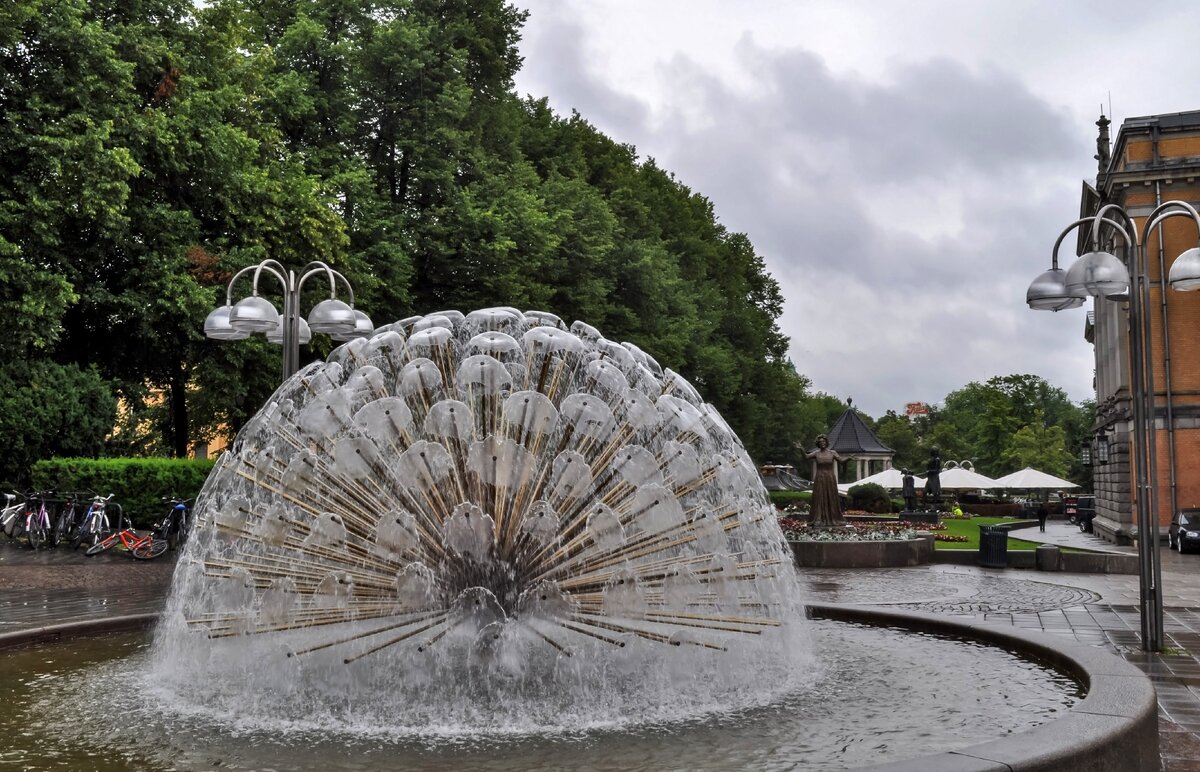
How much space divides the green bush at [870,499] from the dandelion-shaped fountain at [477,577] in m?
38.0

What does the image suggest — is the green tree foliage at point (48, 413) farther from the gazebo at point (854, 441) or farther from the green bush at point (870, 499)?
the gazebo at point (854, 441)

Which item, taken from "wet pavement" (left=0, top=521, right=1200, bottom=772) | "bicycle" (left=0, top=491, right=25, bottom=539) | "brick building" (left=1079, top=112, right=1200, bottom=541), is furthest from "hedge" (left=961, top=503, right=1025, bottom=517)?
"bicycle" (left=0, top=491, right=25, bottom=539)

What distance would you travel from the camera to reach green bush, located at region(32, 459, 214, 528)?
74.0 ft

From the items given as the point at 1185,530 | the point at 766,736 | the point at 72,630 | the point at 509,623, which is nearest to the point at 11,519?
the point at 72,630

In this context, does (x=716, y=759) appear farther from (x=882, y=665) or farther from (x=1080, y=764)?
(x=882, y=665)

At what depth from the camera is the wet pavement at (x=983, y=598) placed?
923 centimetres

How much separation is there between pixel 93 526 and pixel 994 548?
1803cm

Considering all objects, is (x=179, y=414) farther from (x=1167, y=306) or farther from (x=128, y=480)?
(x=1167, y=306)

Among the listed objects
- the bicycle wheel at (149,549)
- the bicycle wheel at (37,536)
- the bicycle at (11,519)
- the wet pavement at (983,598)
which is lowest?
the wet pavement at (983,598)

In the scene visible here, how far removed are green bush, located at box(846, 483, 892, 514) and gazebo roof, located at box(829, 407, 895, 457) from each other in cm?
273

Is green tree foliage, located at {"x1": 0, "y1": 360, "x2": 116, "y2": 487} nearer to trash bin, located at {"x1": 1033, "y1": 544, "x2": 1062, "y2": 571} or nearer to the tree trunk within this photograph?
the tree trunk

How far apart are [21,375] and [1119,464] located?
33010mm

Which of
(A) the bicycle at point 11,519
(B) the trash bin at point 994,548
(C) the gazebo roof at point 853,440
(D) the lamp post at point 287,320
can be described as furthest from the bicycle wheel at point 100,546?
(C) the gazebo roof at point 853,440

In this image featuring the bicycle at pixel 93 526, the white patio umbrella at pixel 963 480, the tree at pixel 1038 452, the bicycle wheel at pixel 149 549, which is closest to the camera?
the bicycle wheel at pixel 149 549
